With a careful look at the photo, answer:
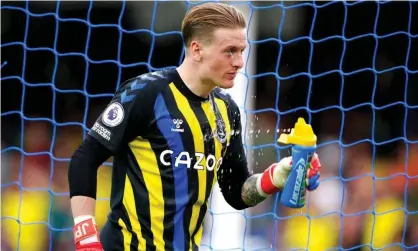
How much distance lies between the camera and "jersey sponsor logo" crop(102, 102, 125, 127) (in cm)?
287

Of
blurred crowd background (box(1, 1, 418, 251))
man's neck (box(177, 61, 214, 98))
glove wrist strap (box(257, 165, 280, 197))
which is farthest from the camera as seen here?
blurred crowd background (box(1, 1, 418, 251))

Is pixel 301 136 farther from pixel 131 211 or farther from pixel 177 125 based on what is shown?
pixel 131 211

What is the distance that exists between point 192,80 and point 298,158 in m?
0.45

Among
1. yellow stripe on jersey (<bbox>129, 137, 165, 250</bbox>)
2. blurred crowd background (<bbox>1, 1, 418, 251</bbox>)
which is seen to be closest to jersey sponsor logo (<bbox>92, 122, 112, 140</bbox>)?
yellow stripe on jersey (<bbox>129, 137, 165, 250</bbox>)

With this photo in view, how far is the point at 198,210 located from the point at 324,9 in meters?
3.52

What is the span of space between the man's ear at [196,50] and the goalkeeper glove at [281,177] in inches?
17.8

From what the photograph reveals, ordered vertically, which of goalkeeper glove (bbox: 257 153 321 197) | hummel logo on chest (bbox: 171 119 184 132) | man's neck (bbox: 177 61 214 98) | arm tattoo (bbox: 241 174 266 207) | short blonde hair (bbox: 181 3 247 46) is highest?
short blonde hair (bbox: 181 3 247 46)

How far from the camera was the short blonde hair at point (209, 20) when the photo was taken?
2.98 meters

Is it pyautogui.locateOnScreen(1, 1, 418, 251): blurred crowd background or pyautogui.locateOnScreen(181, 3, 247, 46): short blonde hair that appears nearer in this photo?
pyautogui.locateOnScreen(181, 3, 247, 46): short blonde hair

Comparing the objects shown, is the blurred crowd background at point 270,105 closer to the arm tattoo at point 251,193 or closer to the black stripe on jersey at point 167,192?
the arm tattoo at point 251,193

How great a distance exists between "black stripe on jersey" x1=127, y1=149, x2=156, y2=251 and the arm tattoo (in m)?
0.44

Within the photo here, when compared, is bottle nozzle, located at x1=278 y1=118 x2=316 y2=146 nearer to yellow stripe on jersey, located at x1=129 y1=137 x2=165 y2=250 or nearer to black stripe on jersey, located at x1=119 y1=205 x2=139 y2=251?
yellow stripe on jersey, located at x1=129 y1=137 x2=165 y2=250

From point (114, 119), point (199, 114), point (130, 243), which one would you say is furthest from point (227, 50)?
point (130, 243)

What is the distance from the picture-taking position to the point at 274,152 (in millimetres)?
5703
